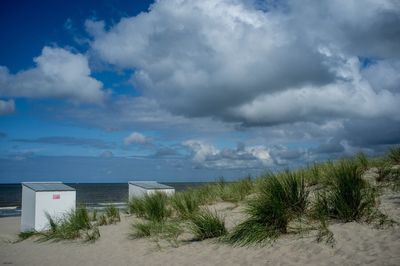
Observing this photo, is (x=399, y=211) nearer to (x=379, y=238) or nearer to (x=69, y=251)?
(x=379, y=238)

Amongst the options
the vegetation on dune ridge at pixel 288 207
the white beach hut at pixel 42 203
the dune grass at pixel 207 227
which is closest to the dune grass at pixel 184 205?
the vegetation on dune ridge at pixel 288 207

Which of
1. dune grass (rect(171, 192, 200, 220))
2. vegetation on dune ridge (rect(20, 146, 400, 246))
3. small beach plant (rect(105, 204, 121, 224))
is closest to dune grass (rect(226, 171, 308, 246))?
vegetation on dune ridge (rect(20, 146, 400, 246))

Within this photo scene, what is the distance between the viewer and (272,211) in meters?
7.77

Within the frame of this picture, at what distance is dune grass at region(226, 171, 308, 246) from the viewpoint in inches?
299

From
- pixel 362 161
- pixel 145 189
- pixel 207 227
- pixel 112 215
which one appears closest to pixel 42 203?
pixel 112 215

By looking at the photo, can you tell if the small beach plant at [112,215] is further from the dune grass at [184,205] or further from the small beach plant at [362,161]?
the small beach plant at [362,161]

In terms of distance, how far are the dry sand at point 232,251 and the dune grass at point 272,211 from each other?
279 mm

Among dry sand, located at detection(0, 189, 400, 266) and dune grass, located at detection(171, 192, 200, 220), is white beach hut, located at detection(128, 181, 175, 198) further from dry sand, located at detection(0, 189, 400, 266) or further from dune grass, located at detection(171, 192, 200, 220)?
dry sand, located at detection(0, 189, 400, 266)

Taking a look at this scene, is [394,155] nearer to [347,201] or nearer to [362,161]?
[362,161]

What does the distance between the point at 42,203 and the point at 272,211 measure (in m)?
10.7

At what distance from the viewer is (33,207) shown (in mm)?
14969

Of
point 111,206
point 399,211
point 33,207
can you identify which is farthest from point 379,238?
A: point 33,207

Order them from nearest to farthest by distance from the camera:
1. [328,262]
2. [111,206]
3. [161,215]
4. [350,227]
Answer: [328,262] → [350,227] → [161,215] → [111,206]

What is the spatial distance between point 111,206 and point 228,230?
694cm
